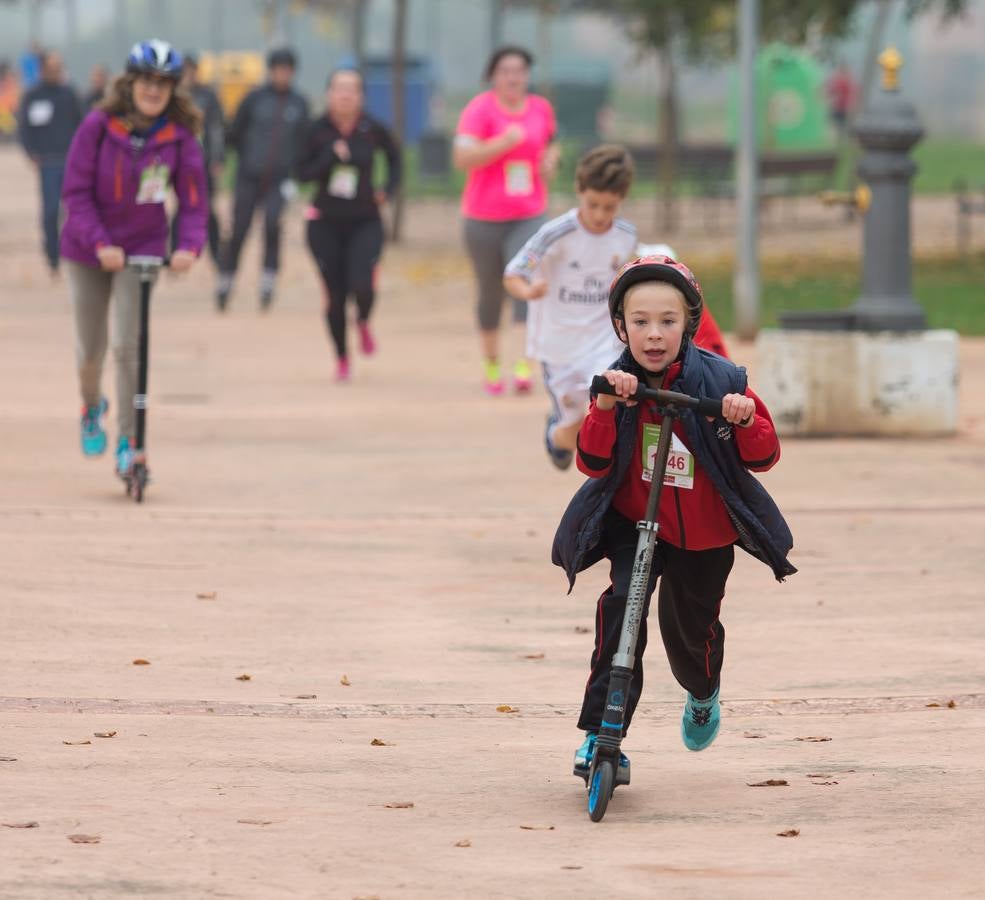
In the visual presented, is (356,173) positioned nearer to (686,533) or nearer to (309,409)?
(309,409)

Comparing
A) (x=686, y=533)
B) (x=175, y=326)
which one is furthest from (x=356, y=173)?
(x=686, y=533)

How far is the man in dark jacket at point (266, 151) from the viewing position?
19328mm

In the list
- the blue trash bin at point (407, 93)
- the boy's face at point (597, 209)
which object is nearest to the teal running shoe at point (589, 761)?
the boy's face at point (597, 209)

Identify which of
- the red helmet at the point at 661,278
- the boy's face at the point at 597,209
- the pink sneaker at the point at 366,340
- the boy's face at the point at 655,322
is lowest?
the pink sneaker at the point at 366,340

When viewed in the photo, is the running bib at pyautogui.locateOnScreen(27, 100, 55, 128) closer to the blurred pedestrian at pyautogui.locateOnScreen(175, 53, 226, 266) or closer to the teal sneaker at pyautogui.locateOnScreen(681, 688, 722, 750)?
the blurred pedestrian at pyautogui.locateOnScreen(175, 53, 226, 266)

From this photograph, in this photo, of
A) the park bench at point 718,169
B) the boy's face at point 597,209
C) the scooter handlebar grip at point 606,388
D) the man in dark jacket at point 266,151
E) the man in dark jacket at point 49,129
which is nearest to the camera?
the scooter handlebar grip at point 606,388

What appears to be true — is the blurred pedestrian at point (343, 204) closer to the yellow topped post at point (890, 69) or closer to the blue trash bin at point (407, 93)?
the yellow topped post at point (890, 69)

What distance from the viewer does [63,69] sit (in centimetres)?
2275

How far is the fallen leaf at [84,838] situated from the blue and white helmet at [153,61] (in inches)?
212

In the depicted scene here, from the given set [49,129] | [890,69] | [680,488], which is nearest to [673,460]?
[680,488]

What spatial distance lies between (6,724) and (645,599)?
182 centimetres

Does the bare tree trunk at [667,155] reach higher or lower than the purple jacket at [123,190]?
lower

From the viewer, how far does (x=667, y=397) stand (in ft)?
17.1

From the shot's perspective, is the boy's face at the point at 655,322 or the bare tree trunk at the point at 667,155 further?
the bare tree trunk at the point at 667,155
